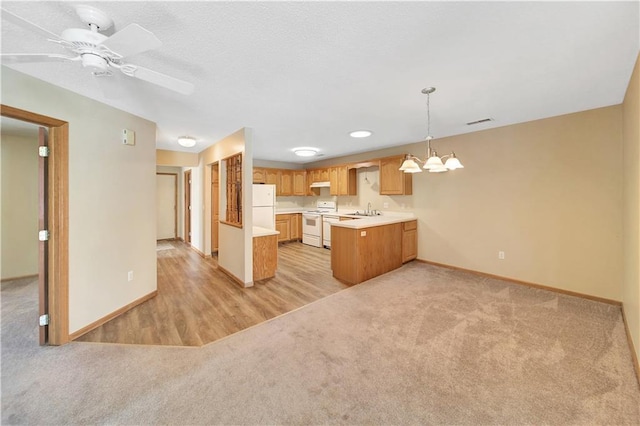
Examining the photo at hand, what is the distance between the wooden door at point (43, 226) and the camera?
225 cm

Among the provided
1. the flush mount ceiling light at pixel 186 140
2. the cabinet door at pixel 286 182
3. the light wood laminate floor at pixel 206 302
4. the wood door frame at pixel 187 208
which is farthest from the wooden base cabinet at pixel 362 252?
the wood door frame at pixel 187 208

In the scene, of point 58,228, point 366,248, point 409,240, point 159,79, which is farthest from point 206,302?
point 409,240

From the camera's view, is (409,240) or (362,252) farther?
(409,240)

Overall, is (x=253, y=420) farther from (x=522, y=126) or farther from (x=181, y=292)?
(x=522, y=126)

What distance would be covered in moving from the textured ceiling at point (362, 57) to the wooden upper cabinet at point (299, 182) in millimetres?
3956

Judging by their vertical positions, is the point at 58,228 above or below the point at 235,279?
above

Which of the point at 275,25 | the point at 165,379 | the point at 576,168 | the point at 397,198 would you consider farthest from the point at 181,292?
the point at 576,168

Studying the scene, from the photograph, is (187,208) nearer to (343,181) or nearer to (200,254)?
(200,254)

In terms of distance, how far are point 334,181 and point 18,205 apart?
231 inches

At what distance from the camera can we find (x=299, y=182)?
7.28m

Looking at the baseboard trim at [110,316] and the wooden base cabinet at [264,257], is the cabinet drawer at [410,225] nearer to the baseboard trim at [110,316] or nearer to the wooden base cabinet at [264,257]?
the wooden base cabinet at [264,257]

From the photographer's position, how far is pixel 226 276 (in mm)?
4129

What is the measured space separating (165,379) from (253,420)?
0.81 m

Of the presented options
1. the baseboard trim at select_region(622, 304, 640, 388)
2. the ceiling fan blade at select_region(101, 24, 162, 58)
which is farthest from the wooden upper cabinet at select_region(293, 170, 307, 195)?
the baseboard trim at select_region(622, 304, 640, 388)
